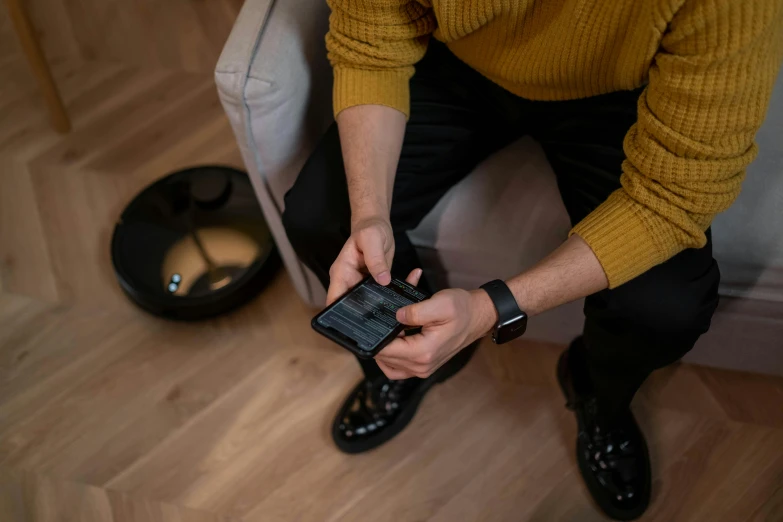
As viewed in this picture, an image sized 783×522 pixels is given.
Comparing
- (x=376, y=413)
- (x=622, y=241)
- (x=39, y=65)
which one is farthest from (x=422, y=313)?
(x=39, y=65)

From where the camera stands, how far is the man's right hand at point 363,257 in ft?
2.56

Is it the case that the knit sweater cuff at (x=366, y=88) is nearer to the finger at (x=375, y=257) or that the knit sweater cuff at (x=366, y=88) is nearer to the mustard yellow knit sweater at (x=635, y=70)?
the mustard yellow knit sweater at (x=635, y=70)

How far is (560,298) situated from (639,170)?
16 centimetres

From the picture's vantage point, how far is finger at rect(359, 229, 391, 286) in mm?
778

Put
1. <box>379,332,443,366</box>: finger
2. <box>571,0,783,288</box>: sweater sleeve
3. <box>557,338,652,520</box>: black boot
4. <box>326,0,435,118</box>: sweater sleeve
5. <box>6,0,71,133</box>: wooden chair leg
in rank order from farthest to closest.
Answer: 1. <box>6,0,71,133</box>: wooden chair leg
2. <box>557,338,652,520</box>: black boot
3. <box>326,0,435,118</box>: sweater sleeve
4. <box>379,332,443,366</box>: finger
5. <box>571,0,783,288</box>: sweater sleeve

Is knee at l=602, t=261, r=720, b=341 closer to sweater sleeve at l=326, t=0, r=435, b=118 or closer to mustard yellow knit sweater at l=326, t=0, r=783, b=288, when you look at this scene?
mustard yellow knit sweater at l=326, t=0, r=783, b=288

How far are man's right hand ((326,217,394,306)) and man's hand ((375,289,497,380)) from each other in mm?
69

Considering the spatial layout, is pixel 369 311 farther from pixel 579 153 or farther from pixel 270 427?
pixel 270 427

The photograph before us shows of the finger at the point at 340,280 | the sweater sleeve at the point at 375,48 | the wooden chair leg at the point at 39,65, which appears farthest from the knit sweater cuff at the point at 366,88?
the wooden chair leg at the point at 39,65

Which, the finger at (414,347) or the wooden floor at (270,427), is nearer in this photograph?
the finger at (414,347)

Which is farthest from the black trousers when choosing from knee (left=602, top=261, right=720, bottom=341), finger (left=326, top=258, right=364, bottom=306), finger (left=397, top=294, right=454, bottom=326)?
finger (left=397, top=294, right=454, bottom=326)

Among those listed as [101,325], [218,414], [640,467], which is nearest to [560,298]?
[640,467]

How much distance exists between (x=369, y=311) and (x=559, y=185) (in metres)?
0.34

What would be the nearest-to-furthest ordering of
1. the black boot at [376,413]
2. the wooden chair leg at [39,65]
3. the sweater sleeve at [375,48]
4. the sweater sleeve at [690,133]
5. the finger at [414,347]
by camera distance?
the sweater sleeve at [690,133], the finger at [414,347], the sweater sleeve at [375,48], the black boot at [376,413], the wooden chair leg at [39,65]
